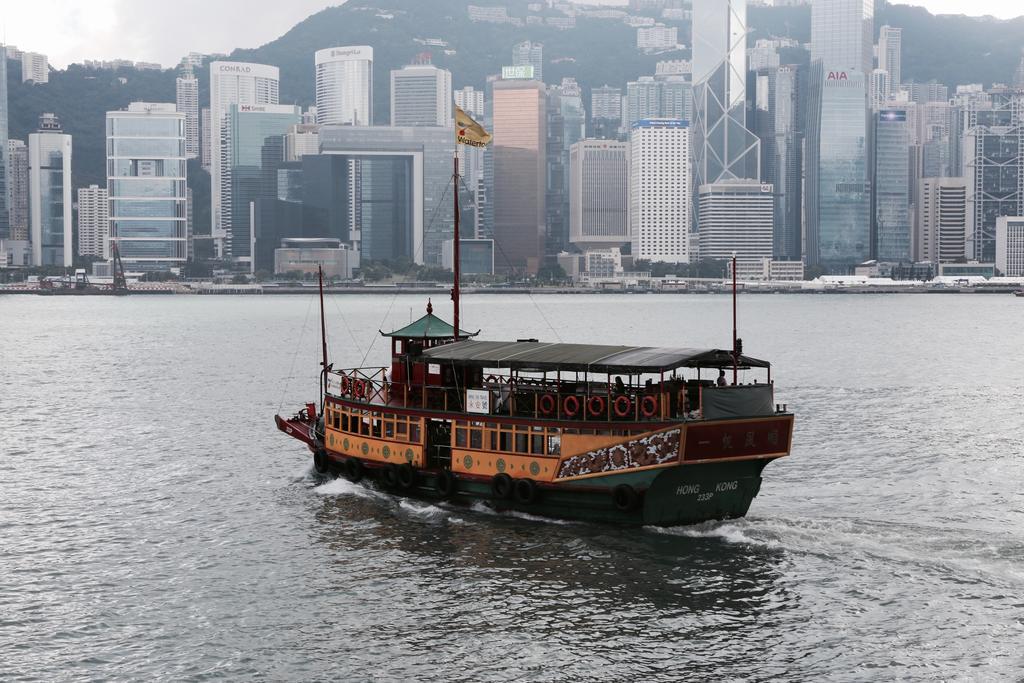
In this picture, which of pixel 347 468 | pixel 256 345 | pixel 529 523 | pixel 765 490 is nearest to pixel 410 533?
pixel 529 523

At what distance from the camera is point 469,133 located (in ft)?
132

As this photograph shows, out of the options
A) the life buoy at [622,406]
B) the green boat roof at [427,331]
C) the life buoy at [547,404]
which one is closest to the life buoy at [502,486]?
the life buoy at [547,404]

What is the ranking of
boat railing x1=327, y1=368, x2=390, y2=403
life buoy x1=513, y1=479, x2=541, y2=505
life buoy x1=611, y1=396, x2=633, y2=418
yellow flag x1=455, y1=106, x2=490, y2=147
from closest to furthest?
life buoy x1=611, y1=396, x2=633, y2=418 < life buoy x1=513, y1=479, x2=541, y2=505 < boat railing x1=327, y1=368, x2=390, y2=403 < yellow flag x1=455, y1=106, x2=490, y2=147

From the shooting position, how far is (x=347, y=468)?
36344mm

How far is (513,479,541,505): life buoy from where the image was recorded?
3153 centimetres

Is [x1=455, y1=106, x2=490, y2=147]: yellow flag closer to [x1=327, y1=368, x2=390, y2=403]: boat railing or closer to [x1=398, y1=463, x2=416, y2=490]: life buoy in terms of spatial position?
[x1=327, y1=368, x2=390, y2=403]: boat railing

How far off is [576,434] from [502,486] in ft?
8.26

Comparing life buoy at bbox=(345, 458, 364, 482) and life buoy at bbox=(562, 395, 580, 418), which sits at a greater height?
life buoy at bbox=(562, 395, 580, 418)

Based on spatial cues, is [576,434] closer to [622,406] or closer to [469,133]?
[622,406]

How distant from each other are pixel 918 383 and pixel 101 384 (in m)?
44.0

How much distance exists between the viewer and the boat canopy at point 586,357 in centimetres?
2980

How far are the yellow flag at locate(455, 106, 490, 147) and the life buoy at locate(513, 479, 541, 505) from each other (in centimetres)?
1234

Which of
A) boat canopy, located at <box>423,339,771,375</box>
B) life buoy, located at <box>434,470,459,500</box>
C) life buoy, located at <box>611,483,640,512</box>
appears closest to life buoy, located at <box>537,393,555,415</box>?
boat canopy, located at <box>423,339,771,375</box>

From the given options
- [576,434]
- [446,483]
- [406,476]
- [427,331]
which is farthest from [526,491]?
[427,331]
